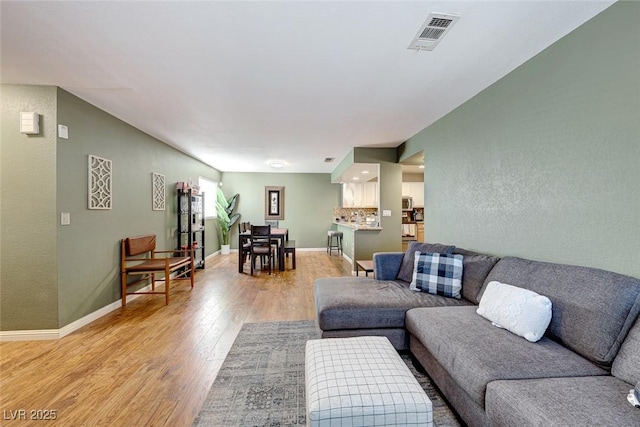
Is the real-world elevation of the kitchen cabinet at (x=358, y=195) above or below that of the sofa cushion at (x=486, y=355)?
above

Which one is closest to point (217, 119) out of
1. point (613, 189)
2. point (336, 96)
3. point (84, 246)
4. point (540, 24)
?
point (336, 96)

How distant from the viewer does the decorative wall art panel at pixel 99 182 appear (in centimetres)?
296

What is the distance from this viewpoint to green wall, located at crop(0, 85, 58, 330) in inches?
97.9

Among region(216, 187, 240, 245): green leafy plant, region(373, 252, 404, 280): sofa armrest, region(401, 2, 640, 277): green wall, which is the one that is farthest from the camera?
region(216, 187, 240, 245): green leafy plant

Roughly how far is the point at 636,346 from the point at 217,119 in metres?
3.92

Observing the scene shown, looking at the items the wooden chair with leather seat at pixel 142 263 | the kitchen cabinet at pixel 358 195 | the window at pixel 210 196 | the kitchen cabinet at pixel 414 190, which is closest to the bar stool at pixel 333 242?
the kitchen cabinet at pixel 358 195

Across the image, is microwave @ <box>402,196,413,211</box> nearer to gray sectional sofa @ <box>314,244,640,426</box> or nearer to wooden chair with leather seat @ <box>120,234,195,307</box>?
gray sectional sofa @ <box>314,244,640,426</box>

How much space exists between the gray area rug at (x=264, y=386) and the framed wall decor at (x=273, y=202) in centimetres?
554

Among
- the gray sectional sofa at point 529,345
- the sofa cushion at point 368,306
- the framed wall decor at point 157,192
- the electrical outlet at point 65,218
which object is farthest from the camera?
the framed wall decor at point 157,192

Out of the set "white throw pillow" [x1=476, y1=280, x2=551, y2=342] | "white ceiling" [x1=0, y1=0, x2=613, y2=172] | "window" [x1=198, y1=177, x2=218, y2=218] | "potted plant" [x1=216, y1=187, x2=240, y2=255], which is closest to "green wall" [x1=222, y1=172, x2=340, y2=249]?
"potted plant" [x1=216, y1=187, x2=240, y2=255]

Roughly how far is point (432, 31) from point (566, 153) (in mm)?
1229

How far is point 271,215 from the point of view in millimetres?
7984

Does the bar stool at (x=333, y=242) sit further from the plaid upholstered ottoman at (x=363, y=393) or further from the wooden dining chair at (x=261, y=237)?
the plaid upholstered ottoman at (x=363, y=393)

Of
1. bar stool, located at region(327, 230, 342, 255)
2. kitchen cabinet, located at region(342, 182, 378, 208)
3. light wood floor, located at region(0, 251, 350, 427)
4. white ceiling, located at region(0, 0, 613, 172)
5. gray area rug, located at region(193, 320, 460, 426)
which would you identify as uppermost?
white ceiling, located at region(0, 0, 613, 172)
